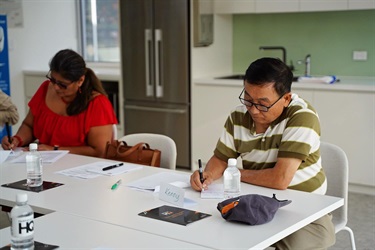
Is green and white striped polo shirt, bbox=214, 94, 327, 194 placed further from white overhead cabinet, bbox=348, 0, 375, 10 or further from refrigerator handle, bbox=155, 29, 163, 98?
refrigerator handle, bbox=155, 29, 163, 98

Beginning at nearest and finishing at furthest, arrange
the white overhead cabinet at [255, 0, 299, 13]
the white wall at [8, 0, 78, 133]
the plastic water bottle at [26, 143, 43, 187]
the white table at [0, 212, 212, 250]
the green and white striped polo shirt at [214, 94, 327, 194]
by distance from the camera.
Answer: the white table at [0, 212, 212, 250] < the green and white striped polo shirt at [214, 94, 327, 194] < the plastic water bottle at [26, 143, 43, 187] < the white overhead cabinet at [255, 0, 299, 13] < the white wall at [8, 0, 78, 133]

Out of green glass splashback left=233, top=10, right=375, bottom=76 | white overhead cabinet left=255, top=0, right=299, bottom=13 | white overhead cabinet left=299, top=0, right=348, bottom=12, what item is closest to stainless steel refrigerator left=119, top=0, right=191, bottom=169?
white overhead cabinet left=255, top=0, right=299, bottom=13

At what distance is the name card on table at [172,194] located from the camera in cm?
241

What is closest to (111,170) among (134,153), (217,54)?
(134,153)

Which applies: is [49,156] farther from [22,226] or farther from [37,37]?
[37,37]

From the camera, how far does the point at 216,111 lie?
5.57m

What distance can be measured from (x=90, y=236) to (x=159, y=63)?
148 inches

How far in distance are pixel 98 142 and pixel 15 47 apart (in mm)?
3497

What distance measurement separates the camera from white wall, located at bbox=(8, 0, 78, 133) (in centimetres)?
675

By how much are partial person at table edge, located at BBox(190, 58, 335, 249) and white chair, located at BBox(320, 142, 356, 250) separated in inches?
8.0

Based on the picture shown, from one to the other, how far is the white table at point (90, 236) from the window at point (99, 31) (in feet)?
16.8

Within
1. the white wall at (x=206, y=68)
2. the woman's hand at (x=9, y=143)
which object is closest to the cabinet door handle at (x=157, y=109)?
the white wall at (x=206, y=68)

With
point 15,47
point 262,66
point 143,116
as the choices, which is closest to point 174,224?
point 262,66

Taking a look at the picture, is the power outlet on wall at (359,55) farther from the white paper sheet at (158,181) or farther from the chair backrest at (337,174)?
the white paper sheet at (158,181)
